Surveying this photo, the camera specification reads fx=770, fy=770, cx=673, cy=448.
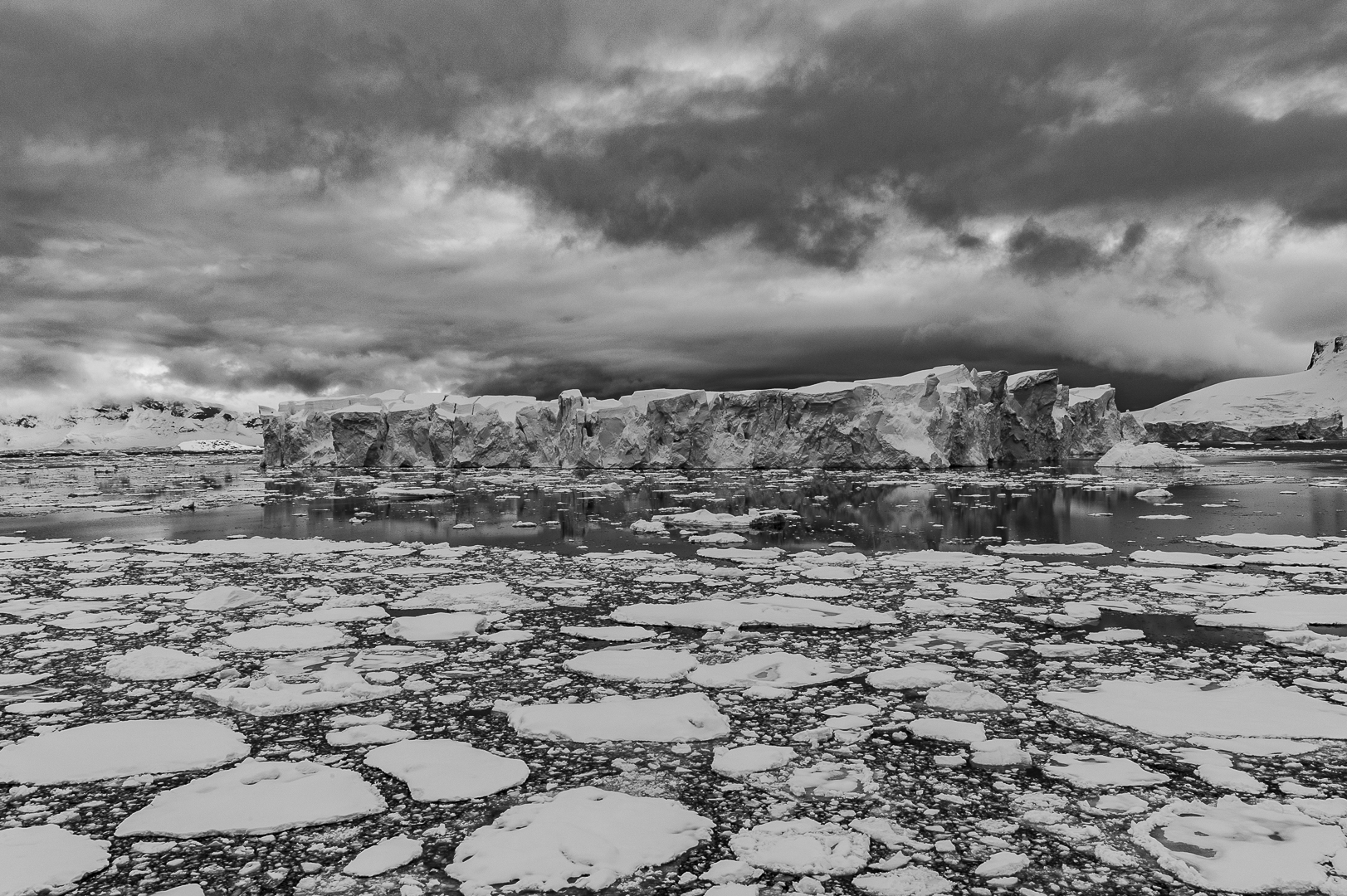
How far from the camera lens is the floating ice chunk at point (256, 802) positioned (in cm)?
262

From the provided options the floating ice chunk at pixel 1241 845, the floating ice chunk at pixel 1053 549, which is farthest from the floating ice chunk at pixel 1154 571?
the floating ice chunk at pixel 1241 845

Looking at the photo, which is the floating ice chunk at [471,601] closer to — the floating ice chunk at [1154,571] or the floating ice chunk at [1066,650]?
the floating ice chunk at [1066,650]

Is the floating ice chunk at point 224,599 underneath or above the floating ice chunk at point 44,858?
above

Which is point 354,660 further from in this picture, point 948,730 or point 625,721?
point 948,730

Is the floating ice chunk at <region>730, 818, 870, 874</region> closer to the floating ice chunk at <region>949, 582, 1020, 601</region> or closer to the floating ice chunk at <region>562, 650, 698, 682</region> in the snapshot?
the floating ice chunk at <region>562, 650, 698, 682</region>

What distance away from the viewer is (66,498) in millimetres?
21719

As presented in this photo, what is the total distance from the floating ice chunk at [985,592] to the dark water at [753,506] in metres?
2.94

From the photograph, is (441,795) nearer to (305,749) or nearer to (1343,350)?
(305,749)

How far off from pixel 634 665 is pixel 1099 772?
2.50 m

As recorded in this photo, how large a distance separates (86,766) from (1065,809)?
3.78 metres

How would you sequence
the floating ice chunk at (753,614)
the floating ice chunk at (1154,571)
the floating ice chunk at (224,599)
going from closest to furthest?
the floating ice chunk at (753,614) → the floating ice chunk at (224,599) → the floating ice chunk at (1154,571)

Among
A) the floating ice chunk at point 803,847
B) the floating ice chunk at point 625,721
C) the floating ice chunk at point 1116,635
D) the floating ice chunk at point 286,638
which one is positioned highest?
the floating ice chunk at point 286,638

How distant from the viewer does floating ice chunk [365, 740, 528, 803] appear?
2.89m

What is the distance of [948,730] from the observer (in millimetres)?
3467
